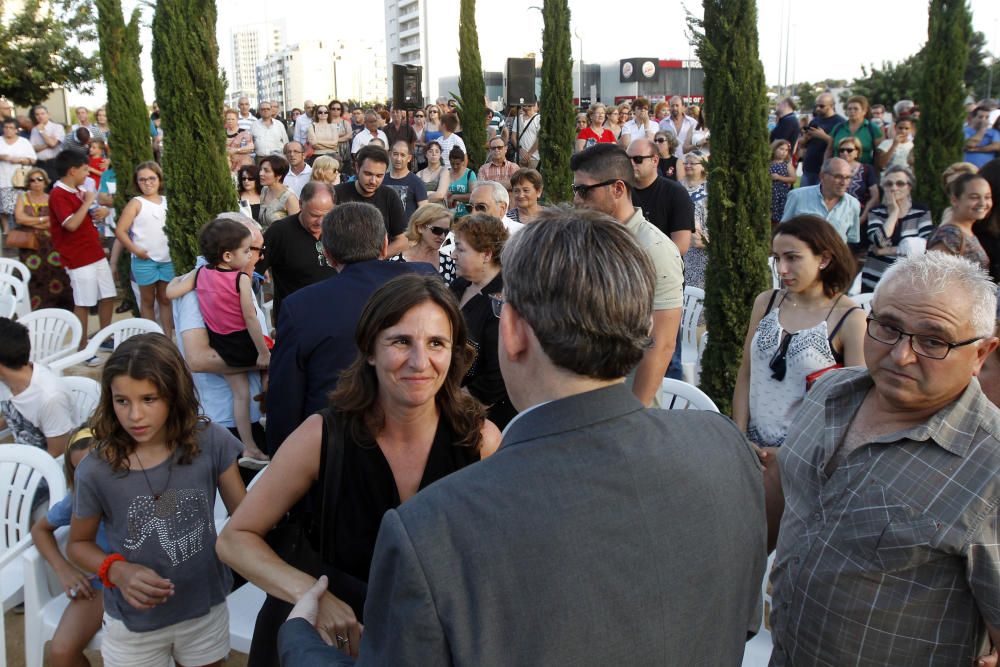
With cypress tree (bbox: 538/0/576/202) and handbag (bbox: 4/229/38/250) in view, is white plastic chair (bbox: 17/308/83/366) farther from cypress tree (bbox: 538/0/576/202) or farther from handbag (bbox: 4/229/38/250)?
cypress tree (bbox: 538/0/576/202)

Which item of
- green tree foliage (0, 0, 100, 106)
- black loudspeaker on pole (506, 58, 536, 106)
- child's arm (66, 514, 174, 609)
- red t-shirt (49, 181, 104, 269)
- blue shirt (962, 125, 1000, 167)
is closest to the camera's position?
child's arm (66, 514, 174, 609)

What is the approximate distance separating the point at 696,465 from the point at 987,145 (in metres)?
11.8

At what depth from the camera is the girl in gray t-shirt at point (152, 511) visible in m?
2.49

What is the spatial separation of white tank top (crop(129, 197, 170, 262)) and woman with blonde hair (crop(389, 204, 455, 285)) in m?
3.32

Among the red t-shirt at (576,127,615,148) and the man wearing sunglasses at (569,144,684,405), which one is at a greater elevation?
the red t-shirt at (576,127,615,148)

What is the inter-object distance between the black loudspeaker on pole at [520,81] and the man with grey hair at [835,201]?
7.11 meters

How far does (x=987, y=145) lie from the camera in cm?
1074

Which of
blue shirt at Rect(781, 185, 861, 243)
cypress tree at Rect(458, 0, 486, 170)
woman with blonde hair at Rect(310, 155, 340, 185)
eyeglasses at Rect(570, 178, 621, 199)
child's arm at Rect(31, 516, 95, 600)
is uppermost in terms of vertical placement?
cypress tree at Rect(458, 0, 486, 170)

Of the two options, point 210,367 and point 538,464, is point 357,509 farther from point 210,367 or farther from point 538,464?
point 210,367

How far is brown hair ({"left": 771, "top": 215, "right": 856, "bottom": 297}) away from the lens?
10.7 ft

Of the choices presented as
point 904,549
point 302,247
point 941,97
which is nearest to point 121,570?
point 904,549

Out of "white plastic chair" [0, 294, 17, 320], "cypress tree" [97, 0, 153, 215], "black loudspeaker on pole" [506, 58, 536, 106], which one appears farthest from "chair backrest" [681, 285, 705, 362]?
"black loudspeaker on pole" [506, 58, 536, 106]

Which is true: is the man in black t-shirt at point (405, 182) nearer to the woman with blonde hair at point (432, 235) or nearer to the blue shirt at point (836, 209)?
the woman with blonde hair at point (432, 235)

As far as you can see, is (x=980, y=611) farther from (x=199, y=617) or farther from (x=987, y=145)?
(x=987, y=145)
